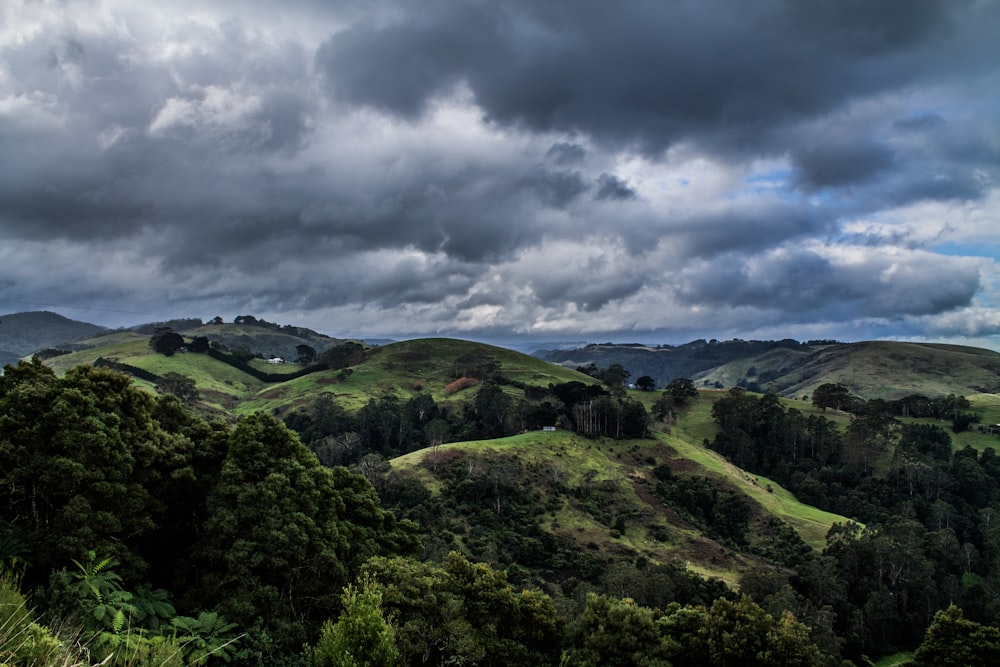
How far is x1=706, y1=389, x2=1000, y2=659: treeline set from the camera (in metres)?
67.1

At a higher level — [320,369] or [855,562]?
[320,369]

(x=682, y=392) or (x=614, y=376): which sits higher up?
(x=614, y=376)

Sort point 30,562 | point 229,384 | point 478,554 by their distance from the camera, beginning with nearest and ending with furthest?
1. point 30,562
2. point 478,554
3. point 229,384

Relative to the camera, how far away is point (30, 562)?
20609mm

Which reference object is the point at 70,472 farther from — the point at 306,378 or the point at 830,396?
the point at 830,396

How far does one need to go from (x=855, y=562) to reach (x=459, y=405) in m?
88.8

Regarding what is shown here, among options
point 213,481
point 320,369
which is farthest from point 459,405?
point 213,481

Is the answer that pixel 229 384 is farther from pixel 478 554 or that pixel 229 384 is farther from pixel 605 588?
pixel 605 588

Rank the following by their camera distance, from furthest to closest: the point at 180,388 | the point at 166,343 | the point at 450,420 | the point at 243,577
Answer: the point at 166,343 → the point at 450,420 → the point at 180,388 → the point at 243,577

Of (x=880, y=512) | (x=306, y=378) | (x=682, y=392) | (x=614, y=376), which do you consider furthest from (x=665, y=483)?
(x=306, y=378)

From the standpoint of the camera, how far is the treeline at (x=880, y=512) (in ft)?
220

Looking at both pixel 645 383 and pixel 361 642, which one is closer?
pixel 361 642

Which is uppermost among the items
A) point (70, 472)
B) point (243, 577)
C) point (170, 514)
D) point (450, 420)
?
point (70, 472)

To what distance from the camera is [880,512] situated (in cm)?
10350
